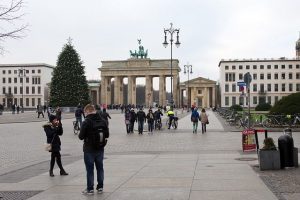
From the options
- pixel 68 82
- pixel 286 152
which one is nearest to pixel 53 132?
pixel 286 152

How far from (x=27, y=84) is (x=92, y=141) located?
553 ft

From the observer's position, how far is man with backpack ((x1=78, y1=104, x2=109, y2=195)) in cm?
1023

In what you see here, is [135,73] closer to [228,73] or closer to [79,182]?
[228,73]

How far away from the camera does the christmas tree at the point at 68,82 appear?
283ft

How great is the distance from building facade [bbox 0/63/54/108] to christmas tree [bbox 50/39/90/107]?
8599 centimetres

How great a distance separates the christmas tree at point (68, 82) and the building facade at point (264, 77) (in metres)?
80.1

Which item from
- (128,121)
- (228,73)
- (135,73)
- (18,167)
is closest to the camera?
(18,167)

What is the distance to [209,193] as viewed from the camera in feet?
32.7

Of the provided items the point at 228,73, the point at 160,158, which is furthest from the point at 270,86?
the point at 160,158

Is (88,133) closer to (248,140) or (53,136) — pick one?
(53,136)

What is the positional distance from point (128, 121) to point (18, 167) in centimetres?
1716

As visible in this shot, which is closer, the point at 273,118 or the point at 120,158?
the point at 120,158

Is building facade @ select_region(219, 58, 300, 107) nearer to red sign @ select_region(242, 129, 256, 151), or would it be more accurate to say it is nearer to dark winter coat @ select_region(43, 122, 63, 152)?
red sign @ select_region(242, 129, 256, 151)

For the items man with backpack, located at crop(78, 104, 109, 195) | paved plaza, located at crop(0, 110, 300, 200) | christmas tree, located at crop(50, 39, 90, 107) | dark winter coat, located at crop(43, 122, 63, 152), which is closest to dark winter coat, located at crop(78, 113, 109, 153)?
man with backpack, located at crop(78, 104, 109, 195)
